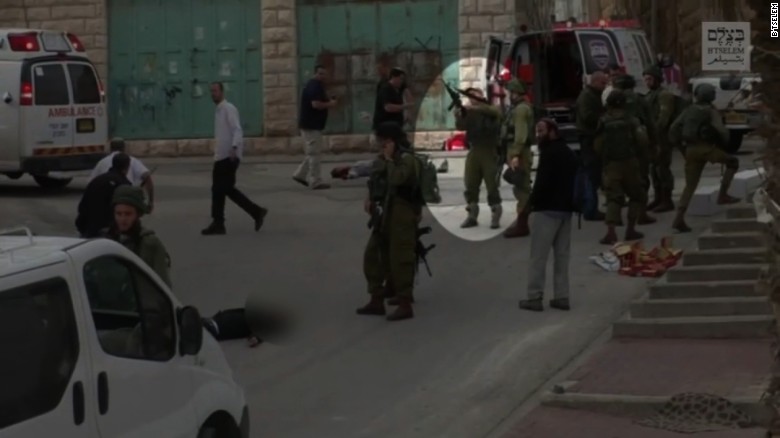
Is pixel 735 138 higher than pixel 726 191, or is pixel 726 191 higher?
pixel 735 138

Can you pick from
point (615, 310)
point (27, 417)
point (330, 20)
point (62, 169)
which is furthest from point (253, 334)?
point (330, 20)

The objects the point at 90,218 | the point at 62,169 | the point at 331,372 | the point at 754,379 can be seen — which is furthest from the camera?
the point at 62,169

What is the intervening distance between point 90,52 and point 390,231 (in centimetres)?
1736

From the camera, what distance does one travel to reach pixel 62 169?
22859 millimetres

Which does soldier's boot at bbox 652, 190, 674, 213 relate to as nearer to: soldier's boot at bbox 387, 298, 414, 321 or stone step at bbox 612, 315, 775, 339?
soldier's boot at bbox 387, 298, 414, 321

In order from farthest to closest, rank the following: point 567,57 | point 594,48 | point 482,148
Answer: point 567,57
point 594,48
point 482,148

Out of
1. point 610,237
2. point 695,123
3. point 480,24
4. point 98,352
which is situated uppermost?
point 480,24

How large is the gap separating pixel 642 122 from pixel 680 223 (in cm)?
138

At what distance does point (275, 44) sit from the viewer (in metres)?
29.5

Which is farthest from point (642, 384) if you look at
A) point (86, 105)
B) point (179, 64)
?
point (179, 64)

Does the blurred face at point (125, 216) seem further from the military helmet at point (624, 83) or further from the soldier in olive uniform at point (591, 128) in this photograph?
the soldier in olive uniform at point (591, 128)

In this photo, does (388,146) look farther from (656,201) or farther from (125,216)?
(656,201)

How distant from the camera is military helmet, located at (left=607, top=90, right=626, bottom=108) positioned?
56.4 feet

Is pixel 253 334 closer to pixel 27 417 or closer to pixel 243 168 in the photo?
pixel 27 417
